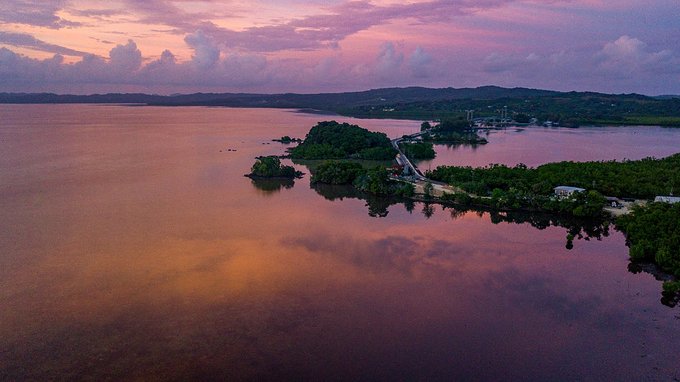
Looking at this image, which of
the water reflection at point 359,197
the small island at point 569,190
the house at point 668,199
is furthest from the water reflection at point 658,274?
the water reflection at point 359,197

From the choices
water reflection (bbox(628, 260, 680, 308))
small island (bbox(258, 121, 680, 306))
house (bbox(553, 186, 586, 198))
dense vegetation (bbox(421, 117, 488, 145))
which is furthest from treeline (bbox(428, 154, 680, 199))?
dense vegetation (bbox(421, 117, 488, 145))

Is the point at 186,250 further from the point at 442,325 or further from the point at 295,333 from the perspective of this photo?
the point at 442,325

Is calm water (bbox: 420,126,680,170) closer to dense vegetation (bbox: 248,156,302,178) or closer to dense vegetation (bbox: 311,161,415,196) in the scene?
dense vegetation (bbox: 311,161,415,196)

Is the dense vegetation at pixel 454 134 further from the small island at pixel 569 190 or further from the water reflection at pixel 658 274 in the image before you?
the water reflection at pixel 658 274

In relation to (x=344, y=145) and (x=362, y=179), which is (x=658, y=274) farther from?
(x=344, y=145)

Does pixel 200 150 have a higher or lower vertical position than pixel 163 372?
higher

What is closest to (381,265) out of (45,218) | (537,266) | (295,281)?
(295,281)

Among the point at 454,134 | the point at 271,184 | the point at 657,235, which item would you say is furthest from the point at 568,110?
the point at 657,235

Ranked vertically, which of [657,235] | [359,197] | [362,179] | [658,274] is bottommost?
[658,274]
